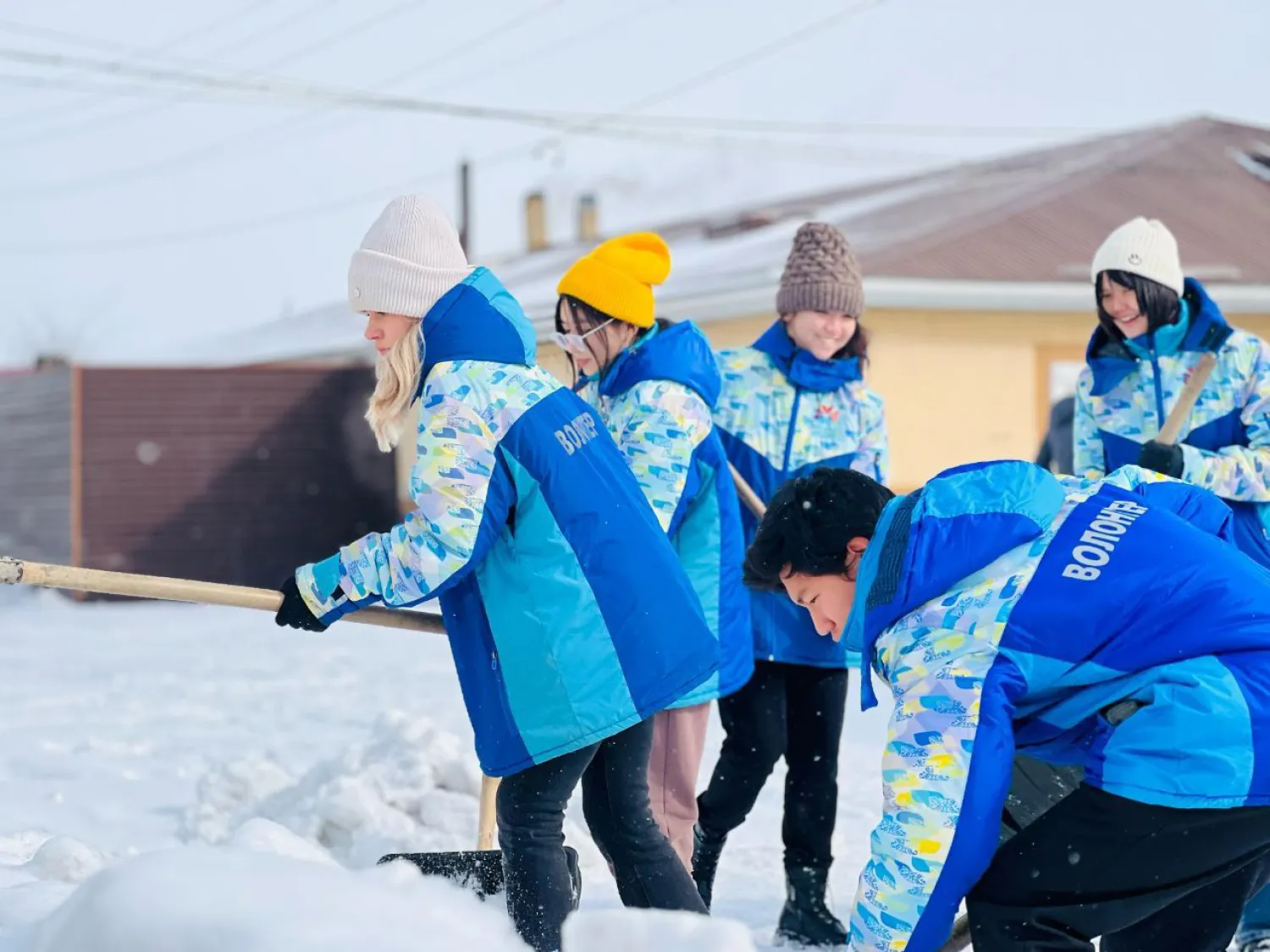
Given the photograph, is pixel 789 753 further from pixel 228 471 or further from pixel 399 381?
pixel 228 471

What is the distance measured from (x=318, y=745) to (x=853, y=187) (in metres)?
15.4

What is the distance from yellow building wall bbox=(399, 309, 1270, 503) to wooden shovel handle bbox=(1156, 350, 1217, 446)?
7.21m

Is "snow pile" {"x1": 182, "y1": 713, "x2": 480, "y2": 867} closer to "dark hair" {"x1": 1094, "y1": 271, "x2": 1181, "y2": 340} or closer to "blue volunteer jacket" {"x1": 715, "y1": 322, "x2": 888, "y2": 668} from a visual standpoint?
"blue volunteer jacket" {"x1": 715, "y1": 322, "x2": 888, "y2": 668}

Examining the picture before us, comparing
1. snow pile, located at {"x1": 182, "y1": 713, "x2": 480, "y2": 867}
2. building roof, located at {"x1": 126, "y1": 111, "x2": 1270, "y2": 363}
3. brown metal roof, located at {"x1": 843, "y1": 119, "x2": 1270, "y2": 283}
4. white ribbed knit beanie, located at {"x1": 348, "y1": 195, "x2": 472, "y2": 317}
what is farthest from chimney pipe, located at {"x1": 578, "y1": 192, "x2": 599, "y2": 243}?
white ribbed knit beanie, located at {"x1": 348, "y1": 195, "x2": 472, "y2": 317}

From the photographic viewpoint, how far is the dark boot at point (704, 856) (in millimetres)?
3994

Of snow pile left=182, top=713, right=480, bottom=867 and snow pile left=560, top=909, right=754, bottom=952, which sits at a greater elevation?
snow pile left=560, top=909, right=754, bottom=952

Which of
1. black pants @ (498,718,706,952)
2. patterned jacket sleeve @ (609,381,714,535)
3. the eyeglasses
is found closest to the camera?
black pants @ (498,718,706,952)

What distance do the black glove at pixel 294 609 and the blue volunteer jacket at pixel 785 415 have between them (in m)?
1.47

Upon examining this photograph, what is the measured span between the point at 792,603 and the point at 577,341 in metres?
0.88

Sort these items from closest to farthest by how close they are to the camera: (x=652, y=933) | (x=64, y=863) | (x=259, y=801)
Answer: (x=652, y=933), (x=64, y=863), (x=259, y=801)

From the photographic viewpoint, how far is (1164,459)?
3.90 m

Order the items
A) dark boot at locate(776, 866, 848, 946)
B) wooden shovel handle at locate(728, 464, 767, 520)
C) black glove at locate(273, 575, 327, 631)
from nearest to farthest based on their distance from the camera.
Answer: black glove at locate(273, 575, 327, 631)
dark boot at locate(776, 866, 848, 946)
wooden shovel handle at locate(728, 464, 767, 520)

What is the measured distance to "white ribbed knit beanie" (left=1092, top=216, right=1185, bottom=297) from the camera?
414 cm

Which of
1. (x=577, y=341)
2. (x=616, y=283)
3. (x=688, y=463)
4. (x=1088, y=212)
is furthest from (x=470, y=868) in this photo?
(x=1088, y=212)
